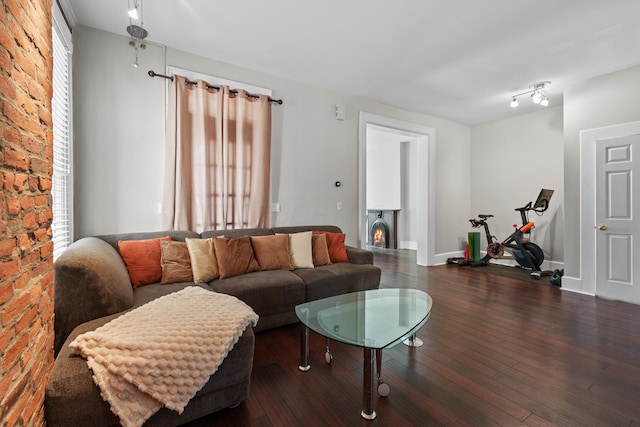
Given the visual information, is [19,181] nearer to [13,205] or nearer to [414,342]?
[13,205]

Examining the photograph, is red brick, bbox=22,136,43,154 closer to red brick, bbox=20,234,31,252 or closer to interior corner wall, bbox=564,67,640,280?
red brick, bbox=20,234,31,252

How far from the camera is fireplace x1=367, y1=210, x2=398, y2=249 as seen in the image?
7.63 metres

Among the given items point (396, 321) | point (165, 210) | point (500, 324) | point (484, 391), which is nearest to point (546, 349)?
point (500, 324)

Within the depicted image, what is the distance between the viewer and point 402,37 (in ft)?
9.28

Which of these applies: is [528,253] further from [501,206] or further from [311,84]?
[311,84]

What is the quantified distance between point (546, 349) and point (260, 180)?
3129mm

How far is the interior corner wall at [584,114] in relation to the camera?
3438 mm

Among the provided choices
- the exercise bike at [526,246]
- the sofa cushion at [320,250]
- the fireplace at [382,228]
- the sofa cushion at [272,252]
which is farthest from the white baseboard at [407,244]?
the sofa cushion at [272,252]

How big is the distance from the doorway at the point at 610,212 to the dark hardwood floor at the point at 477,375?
1.96 ft

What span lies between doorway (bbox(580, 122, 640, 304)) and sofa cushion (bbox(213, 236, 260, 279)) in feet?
13.9

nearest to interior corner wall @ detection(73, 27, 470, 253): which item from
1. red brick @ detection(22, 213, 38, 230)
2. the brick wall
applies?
the brick wall

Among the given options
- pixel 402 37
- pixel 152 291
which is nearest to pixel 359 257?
pixel 152 291

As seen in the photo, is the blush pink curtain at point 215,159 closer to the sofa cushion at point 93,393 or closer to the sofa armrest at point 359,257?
the sofa armrest at point 359,257

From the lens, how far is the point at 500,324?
2.74 meters
